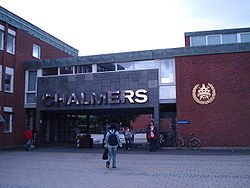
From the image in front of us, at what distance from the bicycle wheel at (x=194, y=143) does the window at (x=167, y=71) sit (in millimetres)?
4113

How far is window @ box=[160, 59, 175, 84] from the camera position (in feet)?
66.3

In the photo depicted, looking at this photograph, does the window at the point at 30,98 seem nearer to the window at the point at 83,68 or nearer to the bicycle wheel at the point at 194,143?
the window at the point at 83,68

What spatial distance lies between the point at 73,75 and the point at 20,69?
500 centimetres

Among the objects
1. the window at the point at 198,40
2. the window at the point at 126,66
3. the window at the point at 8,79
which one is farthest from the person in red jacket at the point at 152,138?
the window at the point at 8,79

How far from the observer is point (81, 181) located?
8.89 m

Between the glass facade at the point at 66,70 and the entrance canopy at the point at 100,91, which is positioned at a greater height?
the glass facade at the point at 66,70

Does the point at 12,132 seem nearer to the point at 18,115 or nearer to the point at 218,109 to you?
the point at 18,115

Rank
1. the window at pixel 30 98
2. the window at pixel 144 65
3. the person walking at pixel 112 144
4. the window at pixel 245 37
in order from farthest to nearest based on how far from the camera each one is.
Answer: the window at pixel 245 37
the window at pixel 30 98
the window at pixel 144 65
the person walking at pixel 112 144

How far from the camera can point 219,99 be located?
19016 millimetres

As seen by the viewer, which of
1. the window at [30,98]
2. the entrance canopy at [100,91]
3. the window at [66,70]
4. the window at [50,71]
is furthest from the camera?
the window at [30,98]

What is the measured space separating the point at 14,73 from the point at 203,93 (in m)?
14.5

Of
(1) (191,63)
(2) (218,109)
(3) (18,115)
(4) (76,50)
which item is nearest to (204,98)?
(2) (218,109)

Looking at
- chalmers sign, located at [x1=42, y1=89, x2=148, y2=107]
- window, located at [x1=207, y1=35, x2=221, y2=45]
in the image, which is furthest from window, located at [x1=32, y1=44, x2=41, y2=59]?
window, located at [x1=207, y1=35, x2=221, y2=45]

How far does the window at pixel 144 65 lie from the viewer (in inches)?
810
